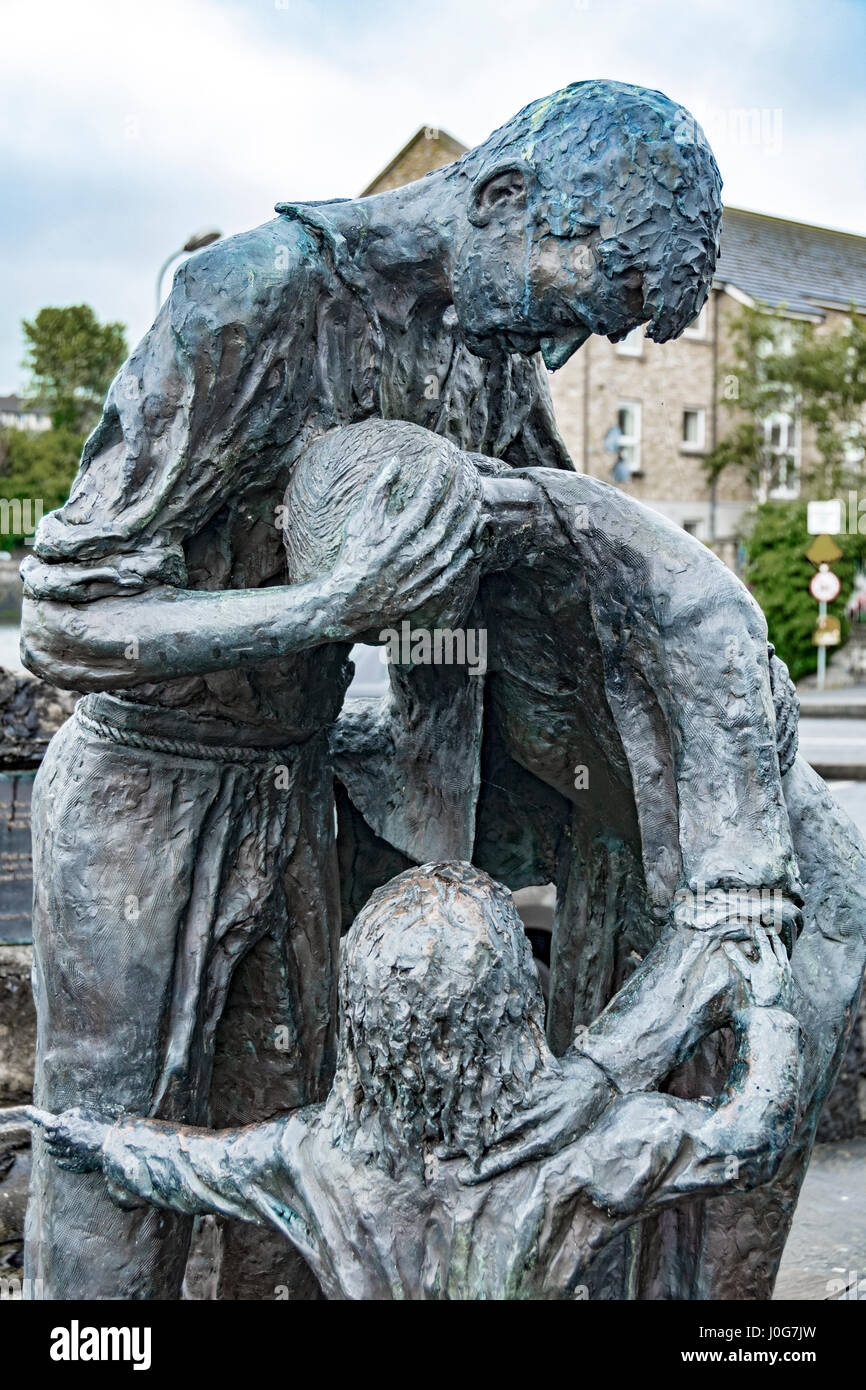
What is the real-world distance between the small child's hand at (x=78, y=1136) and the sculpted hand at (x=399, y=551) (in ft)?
2.73

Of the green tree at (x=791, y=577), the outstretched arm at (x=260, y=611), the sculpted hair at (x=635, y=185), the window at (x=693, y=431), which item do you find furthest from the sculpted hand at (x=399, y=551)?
the window at (x=693, y=431)

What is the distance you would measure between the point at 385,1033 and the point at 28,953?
312 centimetres

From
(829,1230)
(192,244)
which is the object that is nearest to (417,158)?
(192,244)

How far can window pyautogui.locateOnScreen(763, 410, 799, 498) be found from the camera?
1132 inches

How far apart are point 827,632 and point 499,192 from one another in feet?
64.0

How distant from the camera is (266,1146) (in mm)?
2119

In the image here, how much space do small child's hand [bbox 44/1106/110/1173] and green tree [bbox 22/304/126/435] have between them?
1727 cm

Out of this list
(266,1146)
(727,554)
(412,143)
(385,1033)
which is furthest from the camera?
(727,554)

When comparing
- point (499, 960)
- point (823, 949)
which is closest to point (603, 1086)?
point (499, 960)

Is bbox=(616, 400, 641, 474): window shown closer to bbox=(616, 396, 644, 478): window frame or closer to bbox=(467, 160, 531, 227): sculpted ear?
bbox=(616, 396, 644, 478): window frame

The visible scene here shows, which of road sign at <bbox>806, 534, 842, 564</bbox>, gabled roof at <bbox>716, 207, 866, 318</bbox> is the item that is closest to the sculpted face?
road sign at <bbox>806, 534, 842, 564</bbox>

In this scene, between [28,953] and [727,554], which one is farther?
[727,554]

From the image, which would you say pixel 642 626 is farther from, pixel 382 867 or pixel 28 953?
pixel 28 953
